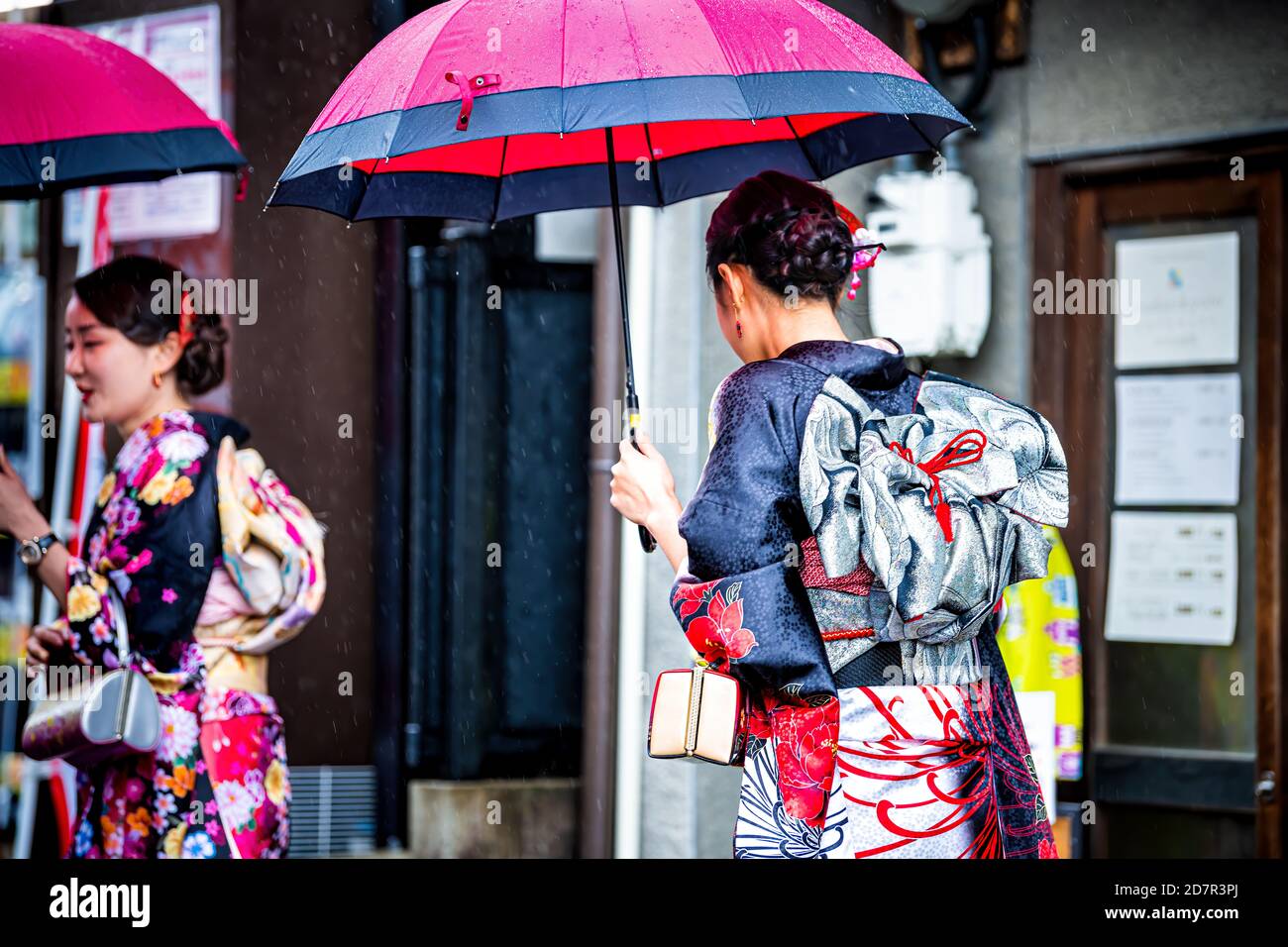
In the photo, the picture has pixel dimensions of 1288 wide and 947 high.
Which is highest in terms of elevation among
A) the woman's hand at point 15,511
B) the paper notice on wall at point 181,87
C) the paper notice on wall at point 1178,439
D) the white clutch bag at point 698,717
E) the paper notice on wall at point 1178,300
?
the paper notice on wall at point 181,87

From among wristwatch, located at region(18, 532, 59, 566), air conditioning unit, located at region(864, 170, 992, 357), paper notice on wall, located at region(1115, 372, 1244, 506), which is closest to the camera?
wristwatch, located at region(18, 532, 59, 566)

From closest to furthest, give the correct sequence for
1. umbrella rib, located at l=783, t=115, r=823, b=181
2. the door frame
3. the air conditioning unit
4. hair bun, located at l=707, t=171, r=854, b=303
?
hair bun, located at l=707, t=171, r=854, b=303, umbrella rib, located at l=783, t=115, r=823, b=181, the door frame, the air conditioning unit

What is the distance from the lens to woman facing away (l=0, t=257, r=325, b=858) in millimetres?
3551

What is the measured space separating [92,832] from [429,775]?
7.33 ft

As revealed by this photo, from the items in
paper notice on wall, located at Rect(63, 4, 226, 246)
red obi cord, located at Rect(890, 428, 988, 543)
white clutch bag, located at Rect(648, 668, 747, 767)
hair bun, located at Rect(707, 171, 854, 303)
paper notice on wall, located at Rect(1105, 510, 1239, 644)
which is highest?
paper notice on wall, located at Rect(63, 4, 226, 246)

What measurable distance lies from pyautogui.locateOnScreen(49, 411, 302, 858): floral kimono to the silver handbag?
127mm

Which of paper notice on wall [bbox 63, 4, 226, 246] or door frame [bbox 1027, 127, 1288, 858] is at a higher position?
paper notice on wall [bbox 63, 4, 226, 246]

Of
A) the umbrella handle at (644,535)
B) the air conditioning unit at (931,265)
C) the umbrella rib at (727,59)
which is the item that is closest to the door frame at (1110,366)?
the air conditioning unit at (931,265)

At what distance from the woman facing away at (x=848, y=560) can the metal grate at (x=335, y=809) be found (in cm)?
334

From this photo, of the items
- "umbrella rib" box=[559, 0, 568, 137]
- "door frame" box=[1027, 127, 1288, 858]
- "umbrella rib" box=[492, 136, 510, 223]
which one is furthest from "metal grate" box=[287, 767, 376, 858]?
"umbrella rib" box=[559, 0, 568, 137]

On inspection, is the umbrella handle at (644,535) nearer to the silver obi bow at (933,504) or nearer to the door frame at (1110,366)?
the silver obi bow at (933,504)

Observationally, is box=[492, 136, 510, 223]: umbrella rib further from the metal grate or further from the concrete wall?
the metal grate

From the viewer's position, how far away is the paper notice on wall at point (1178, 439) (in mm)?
4672

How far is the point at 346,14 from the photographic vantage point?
5.83m
